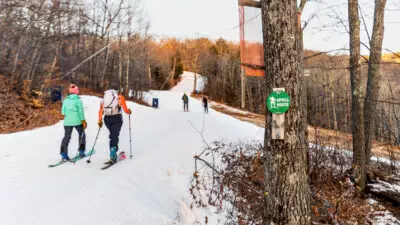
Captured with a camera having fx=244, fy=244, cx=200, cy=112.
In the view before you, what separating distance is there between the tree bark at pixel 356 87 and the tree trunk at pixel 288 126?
459 cm

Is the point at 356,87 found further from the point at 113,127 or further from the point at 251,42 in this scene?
the point at 113,127

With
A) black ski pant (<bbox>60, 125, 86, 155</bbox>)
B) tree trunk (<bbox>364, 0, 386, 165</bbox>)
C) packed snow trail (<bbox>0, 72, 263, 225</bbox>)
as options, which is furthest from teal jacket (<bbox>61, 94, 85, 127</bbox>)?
tree trunk (<bbox>364, 0, 386, 165</bbox>)

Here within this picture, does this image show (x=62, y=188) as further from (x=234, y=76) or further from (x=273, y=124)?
(x=234, y=76)

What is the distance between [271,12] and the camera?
7.69 ft

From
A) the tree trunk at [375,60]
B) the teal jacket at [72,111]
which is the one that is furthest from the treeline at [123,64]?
the teal jacket at [72,111]

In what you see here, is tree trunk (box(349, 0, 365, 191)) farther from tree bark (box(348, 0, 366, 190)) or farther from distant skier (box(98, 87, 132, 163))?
distant skier (box(98, 87, 132, 163))

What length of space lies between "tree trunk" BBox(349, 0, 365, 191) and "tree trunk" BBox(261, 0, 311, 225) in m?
4.59

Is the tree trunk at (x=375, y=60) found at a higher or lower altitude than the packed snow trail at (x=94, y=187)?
higher

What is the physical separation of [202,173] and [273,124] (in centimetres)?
407

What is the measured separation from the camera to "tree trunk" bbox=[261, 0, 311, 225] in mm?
2295

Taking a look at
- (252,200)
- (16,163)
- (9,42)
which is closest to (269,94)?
(252,200)

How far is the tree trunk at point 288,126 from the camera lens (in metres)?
2.29

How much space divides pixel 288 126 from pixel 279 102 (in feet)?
0.79

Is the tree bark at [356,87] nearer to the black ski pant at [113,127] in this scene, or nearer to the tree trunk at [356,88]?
the tree trunk at [356,88]
